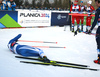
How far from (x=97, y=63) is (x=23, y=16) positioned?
6.74 metres

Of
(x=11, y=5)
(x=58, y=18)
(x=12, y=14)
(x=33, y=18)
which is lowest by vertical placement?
(x=58, y=18)

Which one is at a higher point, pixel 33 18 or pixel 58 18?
pixel 33 18

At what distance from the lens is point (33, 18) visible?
376 inches

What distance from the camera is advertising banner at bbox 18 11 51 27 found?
9203mm

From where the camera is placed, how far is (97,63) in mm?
3445

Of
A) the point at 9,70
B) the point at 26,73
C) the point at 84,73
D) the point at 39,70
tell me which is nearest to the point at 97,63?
the point at 84,73

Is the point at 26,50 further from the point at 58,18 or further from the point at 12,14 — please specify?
the point at 58,18

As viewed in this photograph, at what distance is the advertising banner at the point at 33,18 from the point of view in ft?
30.2

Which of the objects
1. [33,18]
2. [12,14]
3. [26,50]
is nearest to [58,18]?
[33,18]

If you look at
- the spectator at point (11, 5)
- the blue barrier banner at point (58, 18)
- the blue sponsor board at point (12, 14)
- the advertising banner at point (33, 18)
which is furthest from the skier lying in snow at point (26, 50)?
the blue barrier banner at point (58, 18)

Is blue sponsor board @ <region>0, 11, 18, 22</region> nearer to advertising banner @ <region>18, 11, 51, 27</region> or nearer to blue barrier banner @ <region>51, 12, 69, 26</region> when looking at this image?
advertising banner @ <region>18, 11, 51, 27</region>

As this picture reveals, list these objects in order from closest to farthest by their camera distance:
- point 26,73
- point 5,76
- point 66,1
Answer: point 5,76, point 26,73, point 66,1

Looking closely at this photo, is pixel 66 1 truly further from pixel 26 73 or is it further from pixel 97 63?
pixel 26 73

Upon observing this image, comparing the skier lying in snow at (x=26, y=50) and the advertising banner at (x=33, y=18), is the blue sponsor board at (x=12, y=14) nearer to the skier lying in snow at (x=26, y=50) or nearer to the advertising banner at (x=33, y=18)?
the advertising banner at (x=33, y=18)
